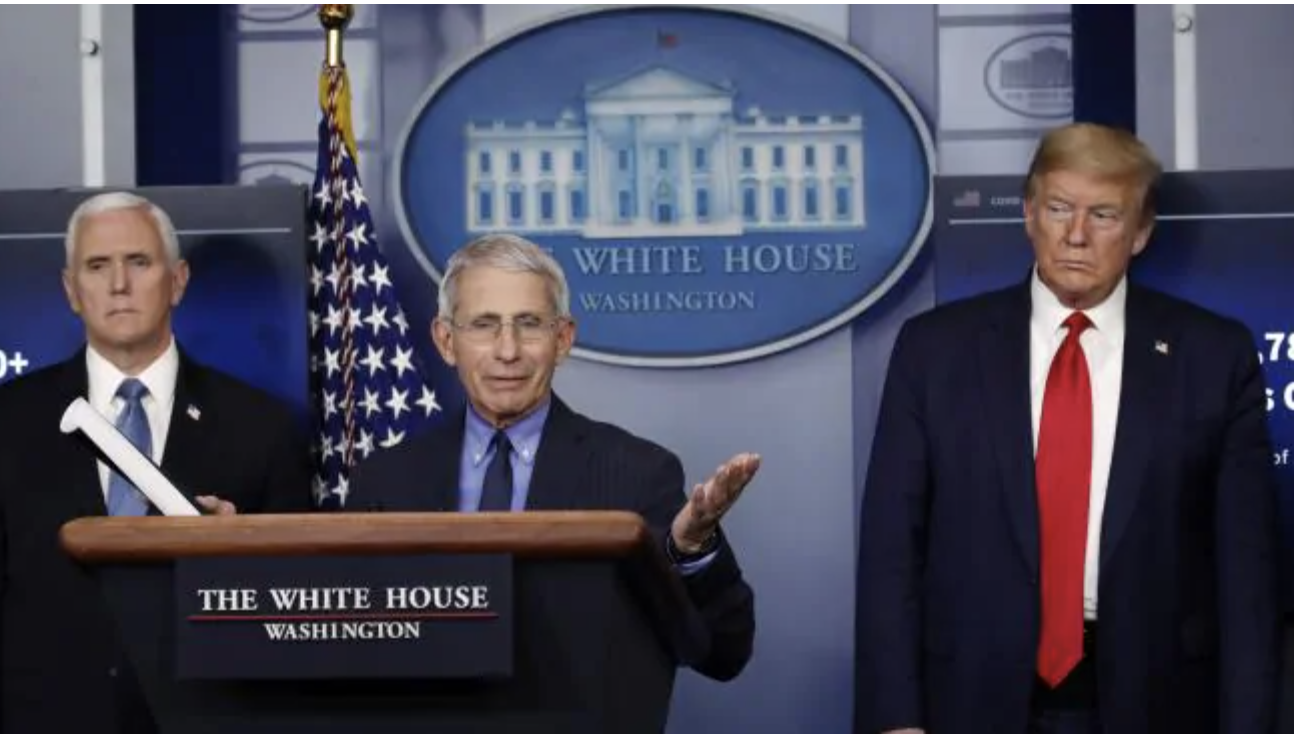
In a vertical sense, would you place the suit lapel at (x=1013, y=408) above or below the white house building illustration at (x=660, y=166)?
below

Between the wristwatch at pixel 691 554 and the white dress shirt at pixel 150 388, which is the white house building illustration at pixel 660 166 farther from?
the wristwatch at pixel 691 554

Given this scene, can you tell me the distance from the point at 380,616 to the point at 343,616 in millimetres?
41

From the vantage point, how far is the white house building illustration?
5.56 metres

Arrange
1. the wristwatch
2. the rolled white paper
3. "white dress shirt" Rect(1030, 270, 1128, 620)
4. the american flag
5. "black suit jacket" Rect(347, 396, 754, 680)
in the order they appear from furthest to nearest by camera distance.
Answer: the american flag, "white dress shirt" Rect(1030, 270, 1128, 620), "black suit jacket" Rect(347, 396, 754, 680), the wristwatch, the rolled white paper

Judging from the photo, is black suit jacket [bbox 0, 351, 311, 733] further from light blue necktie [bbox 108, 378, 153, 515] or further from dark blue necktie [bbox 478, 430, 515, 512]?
dark blue necktie [bbox 478, 430, 515, 512]

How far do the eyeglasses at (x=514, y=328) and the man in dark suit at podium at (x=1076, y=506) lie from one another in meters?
0.87

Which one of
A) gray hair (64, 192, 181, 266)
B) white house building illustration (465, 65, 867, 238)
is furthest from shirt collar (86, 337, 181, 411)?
white house building illustration (465, 65, 867, 238)

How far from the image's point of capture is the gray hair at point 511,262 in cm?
372

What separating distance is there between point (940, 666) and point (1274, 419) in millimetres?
1012

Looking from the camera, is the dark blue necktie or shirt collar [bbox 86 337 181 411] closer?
the dark blue necktie

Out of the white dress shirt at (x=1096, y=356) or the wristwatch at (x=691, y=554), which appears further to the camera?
the white dress shirt at (x=1096, y=356)

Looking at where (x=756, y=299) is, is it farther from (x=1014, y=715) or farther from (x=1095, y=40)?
(x=1014, y=715)

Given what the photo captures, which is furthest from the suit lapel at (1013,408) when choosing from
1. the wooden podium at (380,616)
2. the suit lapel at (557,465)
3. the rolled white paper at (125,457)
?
the rolled white paper at (125,457)

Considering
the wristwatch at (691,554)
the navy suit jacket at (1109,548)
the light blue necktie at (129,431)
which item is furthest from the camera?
the light blue necktie at (129,431)
